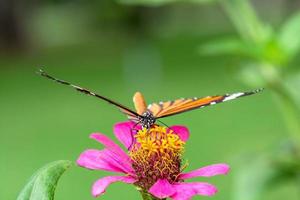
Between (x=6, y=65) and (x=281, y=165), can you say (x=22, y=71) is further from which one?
(x=281, y=165)

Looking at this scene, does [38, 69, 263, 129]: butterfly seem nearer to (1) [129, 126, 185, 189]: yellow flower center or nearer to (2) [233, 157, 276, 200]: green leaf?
(1) [129, 126, 185, 189]: yellow flower center

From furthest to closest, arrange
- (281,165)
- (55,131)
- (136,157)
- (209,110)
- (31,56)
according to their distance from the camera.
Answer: (31,56)
(209,110)
(55,131)
(281,165)
(136,157)

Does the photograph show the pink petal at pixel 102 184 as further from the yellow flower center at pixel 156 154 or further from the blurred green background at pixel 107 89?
the blurred green background at pixel 107 89

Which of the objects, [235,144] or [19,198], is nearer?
[19,198]

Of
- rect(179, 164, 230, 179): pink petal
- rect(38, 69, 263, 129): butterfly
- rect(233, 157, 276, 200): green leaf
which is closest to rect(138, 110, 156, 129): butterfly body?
rect(38, 69, 263, 129): butterfly

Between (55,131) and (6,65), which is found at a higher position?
(6,65)

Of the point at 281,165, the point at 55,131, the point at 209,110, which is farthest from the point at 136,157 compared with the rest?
the point at 209,110

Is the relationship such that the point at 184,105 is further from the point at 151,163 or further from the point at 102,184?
the point at 102,184
